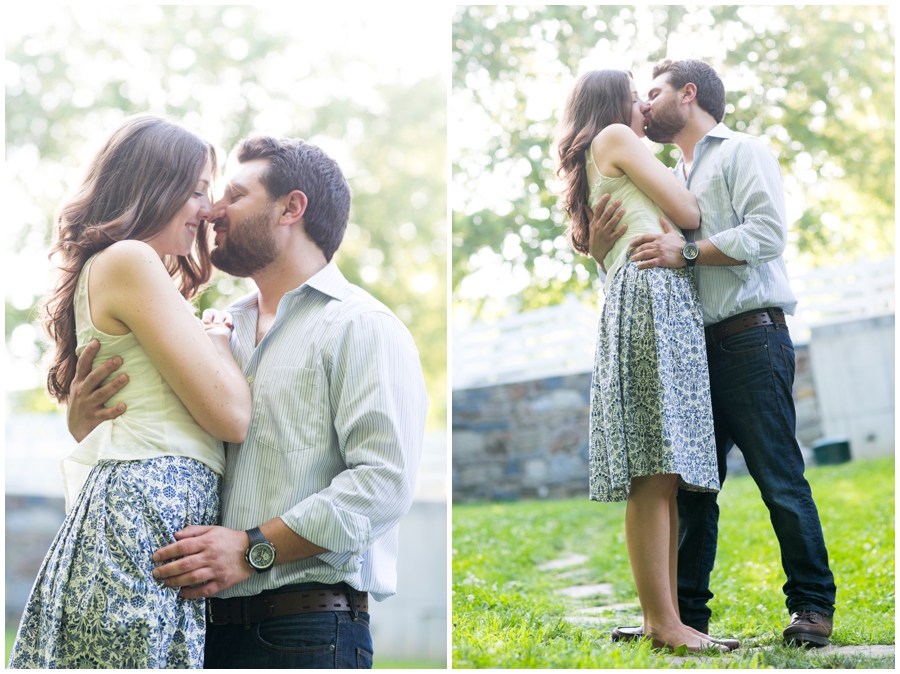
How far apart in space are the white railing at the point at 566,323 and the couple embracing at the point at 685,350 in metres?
5.20

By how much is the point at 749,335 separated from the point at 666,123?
70 cm

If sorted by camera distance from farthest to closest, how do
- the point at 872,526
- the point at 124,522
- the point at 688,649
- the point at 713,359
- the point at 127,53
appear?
the point at 127,53
the point at 872,526
the point at 713,359
the point at 688,649
the point at 124,522

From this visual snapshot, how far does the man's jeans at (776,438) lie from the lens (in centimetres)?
232

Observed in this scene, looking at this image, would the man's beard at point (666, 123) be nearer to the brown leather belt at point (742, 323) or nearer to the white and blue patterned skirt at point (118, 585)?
the brown leather belt at point (742, 323)

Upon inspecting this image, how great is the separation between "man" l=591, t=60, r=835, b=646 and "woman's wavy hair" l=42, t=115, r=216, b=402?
1176 mm

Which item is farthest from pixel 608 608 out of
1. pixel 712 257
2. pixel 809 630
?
pixel 712 257

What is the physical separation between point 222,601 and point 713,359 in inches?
57.2

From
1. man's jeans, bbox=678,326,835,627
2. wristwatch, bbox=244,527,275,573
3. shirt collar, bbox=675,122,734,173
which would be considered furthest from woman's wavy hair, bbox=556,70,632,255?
wristwatch, bbox=244,527,275,573

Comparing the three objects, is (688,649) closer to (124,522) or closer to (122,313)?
(124,522)

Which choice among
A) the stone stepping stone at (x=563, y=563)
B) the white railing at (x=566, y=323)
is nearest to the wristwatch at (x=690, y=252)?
the stone stepping stone at (x=563, y=563)

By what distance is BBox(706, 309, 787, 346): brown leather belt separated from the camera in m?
2.39

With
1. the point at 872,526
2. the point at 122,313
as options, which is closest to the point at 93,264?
the point at 122,313

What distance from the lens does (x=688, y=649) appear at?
7.20ft

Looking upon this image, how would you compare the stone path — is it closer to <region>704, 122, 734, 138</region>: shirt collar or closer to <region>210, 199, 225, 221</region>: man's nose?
<region>704, 122, 734, 138</region>: shirt collar
